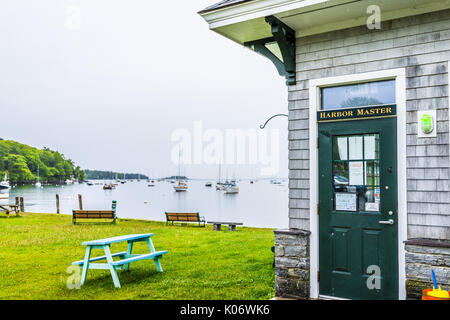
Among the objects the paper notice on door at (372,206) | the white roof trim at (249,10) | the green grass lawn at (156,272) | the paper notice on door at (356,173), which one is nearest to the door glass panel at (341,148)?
the paper notice on door at (356,173)

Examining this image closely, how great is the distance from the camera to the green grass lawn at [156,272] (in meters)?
5.79

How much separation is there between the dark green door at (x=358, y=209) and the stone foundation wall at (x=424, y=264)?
22 centimetres

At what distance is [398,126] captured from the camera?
15.5 feet

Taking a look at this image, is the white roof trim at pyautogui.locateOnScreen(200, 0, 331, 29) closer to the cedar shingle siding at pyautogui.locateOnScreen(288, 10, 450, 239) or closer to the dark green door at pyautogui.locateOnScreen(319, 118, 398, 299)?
the cedar shingle siding at pyautogui.locateOnScreen(288, 10, 450, 239)

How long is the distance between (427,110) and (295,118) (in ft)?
5.22

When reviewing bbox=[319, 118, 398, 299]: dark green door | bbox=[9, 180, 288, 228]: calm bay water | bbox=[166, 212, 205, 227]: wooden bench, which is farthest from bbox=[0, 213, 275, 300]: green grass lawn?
bbox=[9, 180, 288, 228]: calm bay water

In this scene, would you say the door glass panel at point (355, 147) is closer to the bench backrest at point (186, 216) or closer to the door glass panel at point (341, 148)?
the door glass panel at point (341, 148)

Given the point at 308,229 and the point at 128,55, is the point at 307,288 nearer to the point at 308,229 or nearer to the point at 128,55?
the point at 308,229

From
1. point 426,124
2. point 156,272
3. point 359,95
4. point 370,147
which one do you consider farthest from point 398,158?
point 156,272

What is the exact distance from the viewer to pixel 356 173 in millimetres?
5008

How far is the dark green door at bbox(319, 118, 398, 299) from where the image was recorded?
4738 mm

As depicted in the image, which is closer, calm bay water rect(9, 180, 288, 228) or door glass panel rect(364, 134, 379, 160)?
door glass panel rect(364, 134, 379, 160)

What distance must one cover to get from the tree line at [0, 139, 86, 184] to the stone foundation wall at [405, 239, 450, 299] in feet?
365

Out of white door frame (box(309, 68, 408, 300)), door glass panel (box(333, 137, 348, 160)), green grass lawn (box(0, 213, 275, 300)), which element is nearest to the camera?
white door frame (box(309, 68, 408, 300))
